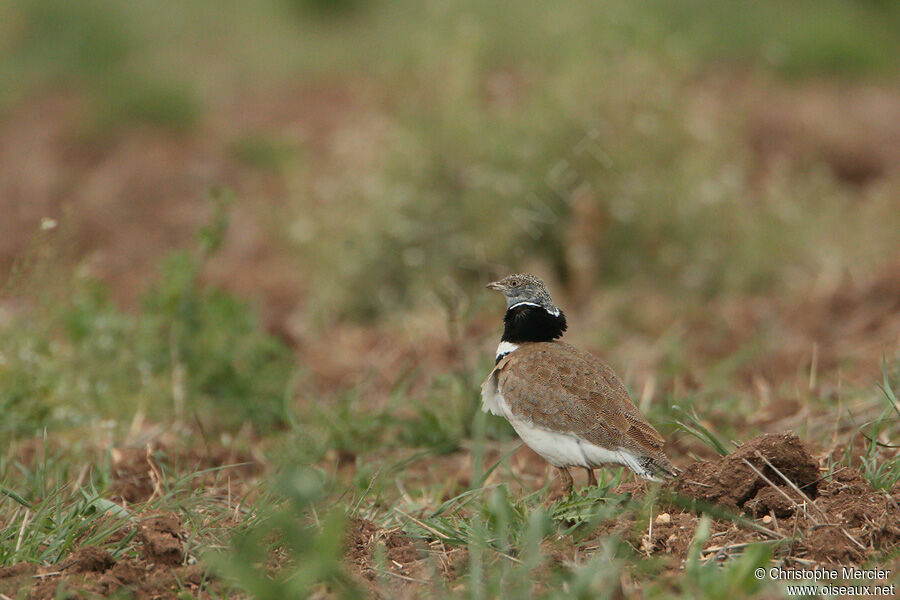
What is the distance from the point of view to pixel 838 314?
7.51m

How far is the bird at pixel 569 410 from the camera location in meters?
3.88

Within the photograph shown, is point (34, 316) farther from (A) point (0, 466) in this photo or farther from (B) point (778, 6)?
(B) point (778, 6)

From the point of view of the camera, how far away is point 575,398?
4.05m

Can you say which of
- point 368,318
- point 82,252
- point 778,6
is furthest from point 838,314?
point 778,6

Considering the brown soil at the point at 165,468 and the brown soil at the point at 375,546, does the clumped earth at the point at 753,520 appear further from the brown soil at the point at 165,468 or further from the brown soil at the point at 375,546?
the brown soil at the point at 165,468

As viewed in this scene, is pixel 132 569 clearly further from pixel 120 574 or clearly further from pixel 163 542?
pixel 163 542

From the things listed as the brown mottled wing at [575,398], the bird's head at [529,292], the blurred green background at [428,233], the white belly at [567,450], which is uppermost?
the bird's head at [529,292]

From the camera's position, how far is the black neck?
452cm

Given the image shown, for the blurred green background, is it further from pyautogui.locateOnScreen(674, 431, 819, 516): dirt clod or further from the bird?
pyautogui.locateOnScreen(674, 431, 819, 516): dirt clod

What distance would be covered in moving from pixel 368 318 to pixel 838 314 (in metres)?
3.38

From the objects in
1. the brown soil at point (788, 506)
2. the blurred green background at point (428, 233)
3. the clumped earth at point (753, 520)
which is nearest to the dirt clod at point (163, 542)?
the blurred green background at point (428, 233)

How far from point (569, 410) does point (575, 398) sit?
0.20 ft

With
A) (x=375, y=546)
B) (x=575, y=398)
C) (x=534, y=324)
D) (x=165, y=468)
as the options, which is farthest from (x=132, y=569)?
(x=534, y=324)

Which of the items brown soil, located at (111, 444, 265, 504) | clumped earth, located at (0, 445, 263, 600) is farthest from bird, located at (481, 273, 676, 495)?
clumped earth, located at (0, 445, 263, 600)
